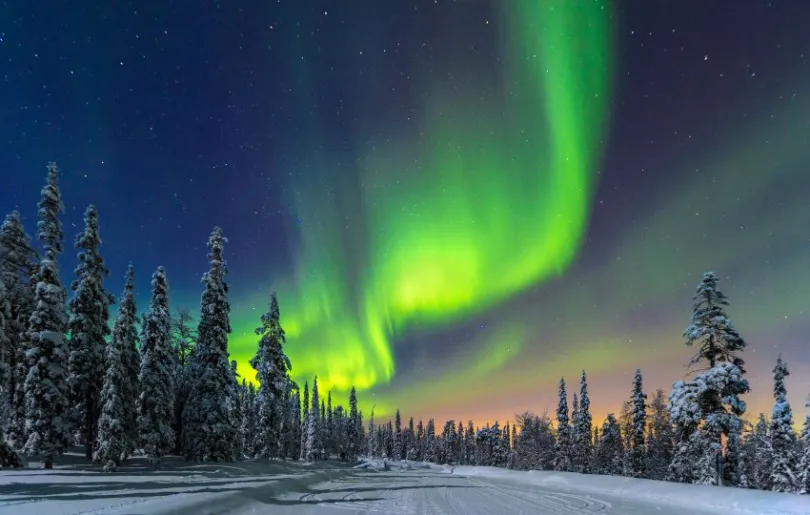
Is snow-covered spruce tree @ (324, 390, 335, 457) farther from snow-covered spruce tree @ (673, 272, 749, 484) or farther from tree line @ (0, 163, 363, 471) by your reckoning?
snow-covered spruce tree @ (673, 272, 749, 484)

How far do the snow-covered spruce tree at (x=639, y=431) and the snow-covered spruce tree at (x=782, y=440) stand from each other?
17.2 metres

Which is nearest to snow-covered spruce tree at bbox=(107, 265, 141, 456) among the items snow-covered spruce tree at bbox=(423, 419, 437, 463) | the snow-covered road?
the snow-covered road

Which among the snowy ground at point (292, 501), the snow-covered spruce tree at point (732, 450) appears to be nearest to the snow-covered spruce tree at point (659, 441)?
the snow-covered spruce tree at point (732, 450)

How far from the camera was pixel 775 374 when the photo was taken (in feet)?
142

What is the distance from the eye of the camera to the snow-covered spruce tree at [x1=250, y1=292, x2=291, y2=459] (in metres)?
46.2

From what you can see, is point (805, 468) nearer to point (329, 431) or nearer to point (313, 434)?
point (313, 434)

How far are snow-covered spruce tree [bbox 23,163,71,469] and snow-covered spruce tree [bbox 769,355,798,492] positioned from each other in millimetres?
A: 53838

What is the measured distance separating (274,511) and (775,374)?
48.4 meters

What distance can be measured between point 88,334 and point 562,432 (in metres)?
61.0

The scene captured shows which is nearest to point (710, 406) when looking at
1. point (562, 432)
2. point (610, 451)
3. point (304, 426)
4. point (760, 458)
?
point (760, 458)

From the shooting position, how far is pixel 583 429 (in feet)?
228

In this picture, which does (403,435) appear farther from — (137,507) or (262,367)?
(137,507)

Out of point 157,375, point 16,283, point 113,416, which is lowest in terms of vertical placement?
point 113,416

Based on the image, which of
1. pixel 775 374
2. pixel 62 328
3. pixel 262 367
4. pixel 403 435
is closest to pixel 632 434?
pixel 775 374
